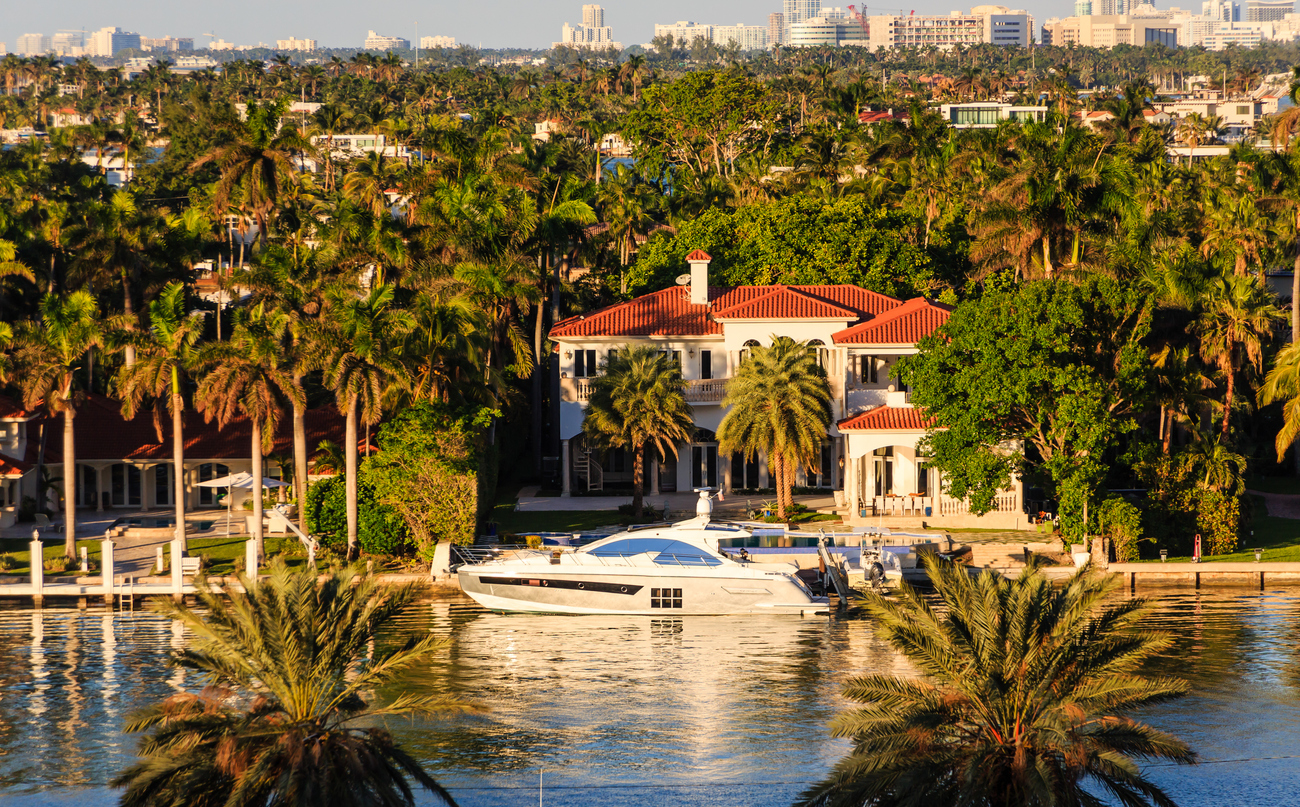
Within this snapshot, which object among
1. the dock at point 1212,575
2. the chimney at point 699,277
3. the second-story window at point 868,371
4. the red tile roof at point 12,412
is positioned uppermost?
the chimney at point 699,277

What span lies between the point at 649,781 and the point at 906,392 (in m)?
24.9

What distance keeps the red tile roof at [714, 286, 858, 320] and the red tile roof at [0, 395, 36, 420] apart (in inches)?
932

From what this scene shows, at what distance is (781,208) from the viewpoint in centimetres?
6178

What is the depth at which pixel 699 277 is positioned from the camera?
5231cm

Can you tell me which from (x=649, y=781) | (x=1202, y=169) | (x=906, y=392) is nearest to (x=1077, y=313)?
(x=906, y=392)

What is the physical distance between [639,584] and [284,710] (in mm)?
Answer: 19525

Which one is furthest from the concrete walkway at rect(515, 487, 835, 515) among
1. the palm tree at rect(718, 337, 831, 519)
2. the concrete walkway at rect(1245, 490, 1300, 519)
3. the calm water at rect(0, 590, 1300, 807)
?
the concrete walkway at rect(1245, 490, 1300, 519)

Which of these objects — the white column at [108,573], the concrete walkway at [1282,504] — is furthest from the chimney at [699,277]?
the white column at [108,573]

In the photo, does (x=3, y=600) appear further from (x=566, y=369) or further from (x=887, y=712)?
Answer: (x=887, y=712)

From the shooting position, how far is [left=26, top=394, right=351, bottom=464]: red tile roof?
1917 inches

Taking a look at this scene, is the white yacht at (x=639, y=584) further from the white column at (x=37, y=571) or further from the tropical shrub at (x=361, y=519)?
the white column at (x=37, y=571)

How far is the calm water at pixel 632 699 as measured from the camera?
25.8 m

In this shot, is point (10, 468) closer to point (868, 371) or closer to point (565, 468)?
point (565, 468)

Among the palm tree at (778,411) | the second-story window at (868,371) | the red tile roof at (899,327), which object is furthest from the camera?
the second-story window at (868,371)
